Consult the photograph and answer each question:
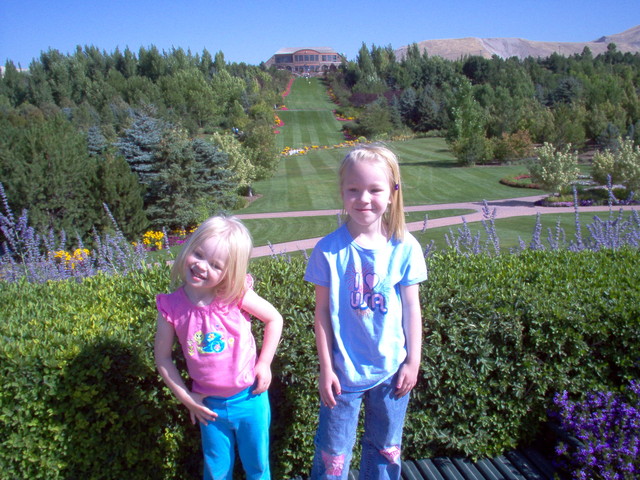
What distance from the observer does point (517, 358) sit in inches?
119

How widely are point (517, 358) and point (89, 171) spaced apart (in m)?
20.8

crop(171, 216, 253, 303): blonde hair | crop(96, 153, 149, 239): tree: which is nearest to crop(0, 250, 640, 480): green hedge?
crop(171, 216, 253, 303): blonde hair

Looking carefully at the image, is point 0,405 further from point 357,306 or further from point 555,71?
point 555,71

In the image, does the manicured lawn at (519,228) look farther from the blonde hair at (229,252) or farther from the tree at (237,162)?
the blonde hair at (229,252)

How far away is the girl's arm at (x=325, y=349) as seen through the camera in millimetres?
2244

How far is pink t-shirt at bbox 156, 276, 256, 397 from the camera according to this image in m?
2.26

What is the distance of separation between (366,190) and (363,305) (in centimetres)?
53

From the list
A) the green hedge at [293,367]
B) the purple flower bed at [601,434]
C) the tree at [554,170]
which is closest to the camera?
the green hedge at [293,367]

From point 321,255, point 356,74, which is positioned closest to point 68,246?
point 321,255

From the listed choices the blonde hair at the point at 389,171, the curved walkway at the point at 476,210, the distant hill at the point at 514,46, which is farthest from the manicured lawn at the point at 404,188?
the distant hill at the point at 514,46

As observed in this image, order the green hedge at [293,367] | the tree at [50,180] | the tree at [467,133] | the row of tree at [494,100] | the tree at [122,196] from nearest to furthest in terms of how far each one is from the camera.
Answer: the green hedge at [293,367] → the tree at [50,180] → the tree at [122,196] → the tree at [467,133] → the row of tree at [494,100]

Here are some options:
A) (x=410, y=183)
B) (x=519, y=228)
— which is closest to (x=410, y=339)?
(x=519, y=228)

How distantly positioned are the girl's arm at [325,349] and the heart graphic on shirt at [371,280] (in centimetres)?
19

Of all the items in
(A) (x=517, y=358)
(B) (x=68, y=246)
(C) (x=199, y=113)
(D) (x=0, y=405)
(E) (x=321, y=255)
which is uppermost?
(C) (x=199, y=113)
